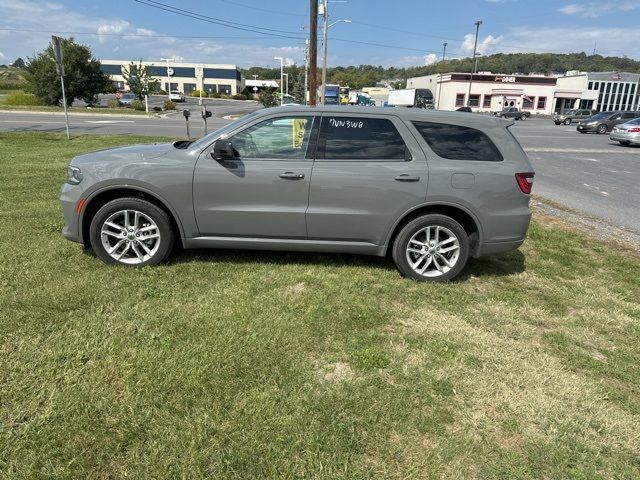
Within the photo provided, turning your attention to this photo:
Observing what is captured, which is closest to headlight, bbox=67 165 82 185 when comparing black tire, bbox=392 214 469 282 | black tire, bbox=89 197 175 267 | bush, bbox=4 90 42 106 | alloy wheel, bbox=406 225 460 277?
black tire, bbox=89 197 175 267

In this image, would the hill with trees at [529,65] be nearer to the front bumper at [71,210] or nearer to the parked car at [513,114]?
the parked car at [513,114]

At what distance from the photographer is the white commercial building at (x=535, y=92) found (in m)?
68.1

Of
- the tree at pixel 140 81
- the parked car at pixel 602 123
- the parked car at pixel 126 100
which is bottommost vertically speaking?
the parked car at pixel 602 123

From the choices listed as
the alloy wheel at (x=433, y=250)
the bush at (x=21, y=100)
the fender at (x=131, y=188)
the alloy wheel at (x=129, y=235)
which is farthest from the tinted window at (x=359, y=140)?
the bush at (x=21, y=100)

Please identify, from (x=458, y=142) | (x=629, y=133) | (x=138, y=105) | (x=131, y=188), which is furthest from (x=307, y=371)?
(x=138, y=105)

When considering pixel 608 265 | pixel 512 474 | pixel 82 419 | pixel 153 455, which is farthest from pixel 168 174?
pixel 608 265

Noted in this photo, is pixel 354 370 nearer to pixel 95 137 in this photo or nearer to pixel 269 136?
pixel 269 136

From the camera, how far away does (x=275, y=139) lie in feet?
14.8

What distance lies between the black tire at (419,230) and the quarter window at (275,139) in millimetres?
1271

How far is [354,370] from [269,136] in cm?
245

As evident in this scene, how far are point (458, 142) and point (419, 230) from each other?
95cm

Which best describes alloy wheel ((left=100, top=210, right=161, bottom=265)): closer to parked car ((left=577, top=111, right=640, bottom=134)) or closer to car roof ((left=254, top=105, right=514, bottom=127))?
car roof ((left=254, top=105, right=514, bottom=127))

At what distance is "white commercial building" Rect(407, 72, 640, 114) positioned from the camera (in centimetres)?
6812

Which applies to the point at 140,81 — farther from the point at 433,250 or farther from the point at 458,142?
the point at 433,250
